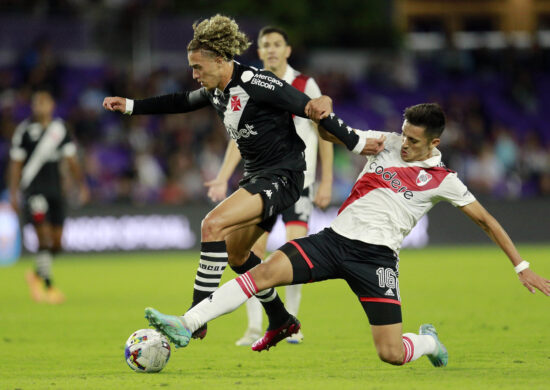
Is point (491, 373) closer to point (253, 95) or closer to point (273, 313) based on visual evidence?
point (273, 313)

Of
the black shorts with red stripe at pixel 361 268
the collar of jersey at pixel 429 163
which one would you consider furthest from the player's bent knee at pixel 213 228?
the collar of jersey at pixel 429 163

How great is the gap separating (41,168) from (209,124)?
904 cm

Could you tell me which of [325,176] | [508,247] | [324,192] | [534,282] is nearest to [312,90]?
[325,176]

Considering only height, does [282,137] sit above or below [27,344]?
above

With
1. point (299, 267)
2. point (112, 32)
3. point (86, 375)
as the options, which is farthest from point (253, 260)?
point (112, 32)

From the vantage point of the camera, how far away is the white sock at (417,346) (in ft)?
19.3

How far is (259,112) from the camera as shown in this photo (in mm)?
6148

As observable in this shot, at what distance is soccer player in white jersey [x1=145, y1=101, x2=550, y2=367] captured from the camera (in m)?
5.71

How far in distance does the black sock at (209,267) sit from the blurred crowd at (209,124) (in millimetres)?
11836

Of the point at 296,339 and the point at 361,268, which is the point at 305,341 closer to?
the point at 296,339

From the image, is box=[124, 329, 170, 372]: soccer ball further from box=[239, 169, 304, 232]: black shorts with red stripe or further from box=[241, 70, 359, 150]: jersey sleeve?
box=[241, 70, 359, 150]: jersey sleeve

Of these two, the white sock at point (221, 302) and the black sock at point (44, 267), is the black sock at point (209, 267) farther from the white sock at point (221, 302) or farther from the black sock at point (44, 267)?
the black sock at point (44, 267)

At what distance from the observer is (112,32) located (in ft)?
78.8

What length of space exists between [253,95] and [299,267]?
1.18 metres
